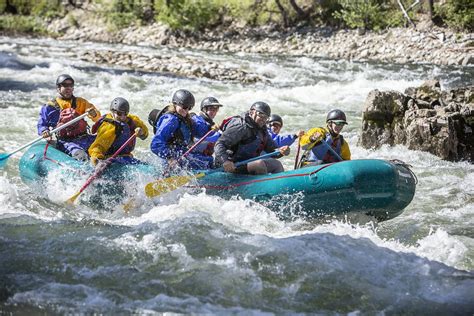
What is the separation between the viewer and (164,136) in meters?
7.25

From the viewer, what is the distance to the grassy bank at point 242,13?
26.5 metres

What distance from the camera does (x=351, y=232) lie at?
646 centimetres

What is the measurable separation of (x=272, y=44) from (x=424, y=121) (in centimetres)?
1780

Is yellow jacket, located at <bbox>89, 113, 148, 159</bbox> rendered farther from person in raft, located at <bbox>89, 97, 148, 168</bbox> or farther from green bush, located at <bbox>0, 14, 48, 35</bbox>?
green bush, located at <bbox>0, 14, 48, 35</bbox>

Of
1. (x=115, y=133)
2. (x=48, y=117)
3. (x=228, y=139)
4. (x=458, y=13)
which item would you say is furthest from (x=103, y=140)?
(x=458, y=13)

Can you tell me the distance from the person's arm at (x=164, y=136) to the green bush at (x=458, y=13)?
67.2 ft

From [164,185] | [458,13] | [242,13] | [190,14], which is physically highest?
[458,13]

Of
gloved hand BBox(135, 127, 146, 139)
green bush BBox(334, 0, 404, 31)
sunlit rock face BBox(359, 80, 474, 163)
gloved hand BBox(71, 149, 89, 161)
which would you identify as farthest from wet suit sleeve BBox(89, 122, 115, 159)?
green bush BBox(334, 0, 404, 31)

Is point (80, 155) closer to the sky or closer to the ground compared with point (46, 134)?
closer to the ground

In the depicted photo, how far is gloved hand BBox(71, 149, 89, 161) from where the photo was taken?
7793 millimetres

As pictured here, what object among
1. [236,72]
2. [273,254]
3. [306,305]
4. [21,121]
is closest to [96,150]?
[273,254]

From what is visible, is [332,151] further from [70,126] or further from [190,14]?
[190,14]

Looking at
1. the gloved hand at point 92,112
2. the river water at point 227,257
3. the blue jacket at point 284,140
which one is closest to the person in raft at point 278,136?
the blue jacket at point 284,140

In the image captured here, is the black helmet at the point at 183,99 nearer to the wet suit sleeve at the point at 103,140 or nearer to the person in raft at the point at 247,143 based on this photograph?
the person in raft at the point at 247,143
